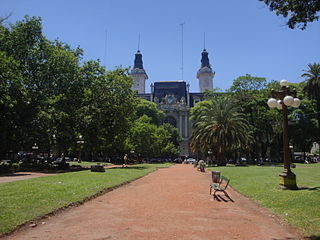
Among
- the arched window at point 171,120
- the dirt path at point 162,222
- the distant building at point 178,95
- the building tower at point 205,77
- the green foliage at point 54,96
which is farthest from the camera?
the building tower at point 205,77

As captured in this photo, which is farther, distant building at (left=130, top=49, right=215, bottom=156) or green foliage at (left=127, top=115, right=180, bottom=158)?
distant building at (left=130, top=49, right=215, bottom=156)

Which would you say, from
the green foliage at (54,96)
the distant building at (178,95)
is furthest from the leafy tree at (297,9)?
the distant building at (178,95)

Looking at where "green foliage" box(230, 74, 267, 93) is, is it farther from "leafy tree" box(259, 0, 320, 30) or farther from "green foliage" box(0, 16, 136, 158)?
"leafy tree" box(259, 0, 320, 30)

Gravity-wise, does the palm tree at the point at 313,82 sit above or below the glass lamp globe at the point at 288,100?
above

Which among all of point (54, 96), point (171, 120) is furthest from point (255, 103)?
point (171, 120)

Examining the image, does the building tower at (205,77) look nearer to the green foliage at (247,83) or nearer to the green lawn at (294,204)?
the green foliage at (247,83)

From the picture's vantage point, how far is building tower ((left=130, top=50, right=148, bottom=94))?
10881cm

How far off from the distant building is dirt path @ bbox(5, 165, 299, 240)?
87.9m

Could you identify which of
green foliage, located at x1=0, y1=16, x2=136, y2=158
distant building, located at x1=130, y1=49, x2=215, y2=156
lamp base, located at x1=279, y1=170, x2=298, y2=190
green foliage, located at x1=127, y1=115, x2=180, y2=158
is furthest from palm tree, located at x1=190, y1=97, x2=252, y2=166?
distant building, located at x1=130, y1=49, x2=215, y2=156

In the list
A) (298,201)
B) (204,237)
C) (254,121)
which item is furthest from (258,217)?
(254,121)

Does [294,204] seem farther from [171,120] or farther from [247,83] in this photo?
[171,120]

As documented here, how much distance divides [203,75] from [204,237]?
103536 mm

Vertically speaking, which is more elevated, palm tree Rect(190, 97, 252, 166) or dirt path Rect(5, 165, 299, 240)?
palm tree Rect(190, 97, 252, 166)

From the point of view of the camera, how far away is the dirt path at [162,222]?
269 inches
